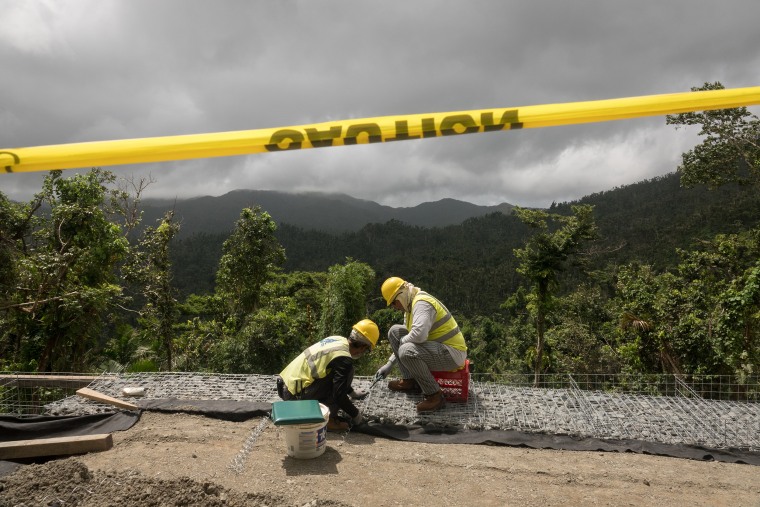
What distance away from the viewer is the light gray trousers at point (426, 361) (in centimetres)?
441

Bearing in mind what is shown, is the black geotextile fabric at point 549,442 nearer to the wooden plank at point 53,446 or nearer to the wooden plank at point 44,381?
the wooden plank at point 53,446

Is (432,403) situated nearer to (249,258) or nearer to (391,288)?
(391,288)

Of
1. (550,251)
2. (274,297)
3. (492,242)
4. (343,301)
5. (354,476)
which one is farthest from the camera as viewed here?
(492,242)

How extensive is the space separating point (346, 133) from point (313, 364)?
7.83 ft

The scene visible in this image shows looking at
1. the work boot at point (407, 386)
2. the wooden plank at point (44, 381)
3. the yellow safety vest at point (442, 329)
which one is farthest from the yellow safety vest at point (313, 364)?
the wooden plank at point (44, 381)

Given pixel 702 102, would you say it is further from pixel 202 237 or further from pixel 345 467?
pixel 202 237

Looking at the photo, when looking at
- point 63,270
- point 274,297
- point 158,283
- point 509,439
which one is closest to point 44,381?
point 509,439

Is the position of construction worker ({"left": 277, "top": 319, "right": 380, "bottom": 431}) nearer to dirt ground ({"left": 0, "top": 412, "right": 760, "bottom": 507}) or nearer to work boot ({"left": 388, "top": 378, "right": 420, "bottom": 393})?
dirt ground ({"left": 0, "top": 412, "right": 760, "bottom": 507})

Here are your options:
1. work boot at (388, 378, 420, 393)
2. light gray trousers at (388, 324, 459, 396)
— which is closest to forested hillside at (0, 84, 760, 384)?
work boot at (388, 378, 420, 393)

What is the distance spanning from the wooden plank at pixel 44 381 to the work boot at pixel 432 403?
336cm

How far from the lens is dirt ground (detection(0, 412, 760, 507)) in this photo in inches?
114

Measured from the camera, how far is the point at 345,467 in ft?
11.3

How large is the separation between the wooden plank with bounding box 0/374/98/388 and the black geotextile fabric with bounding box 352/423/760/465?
295cm

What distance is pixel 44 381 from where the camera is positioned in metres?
4.95
